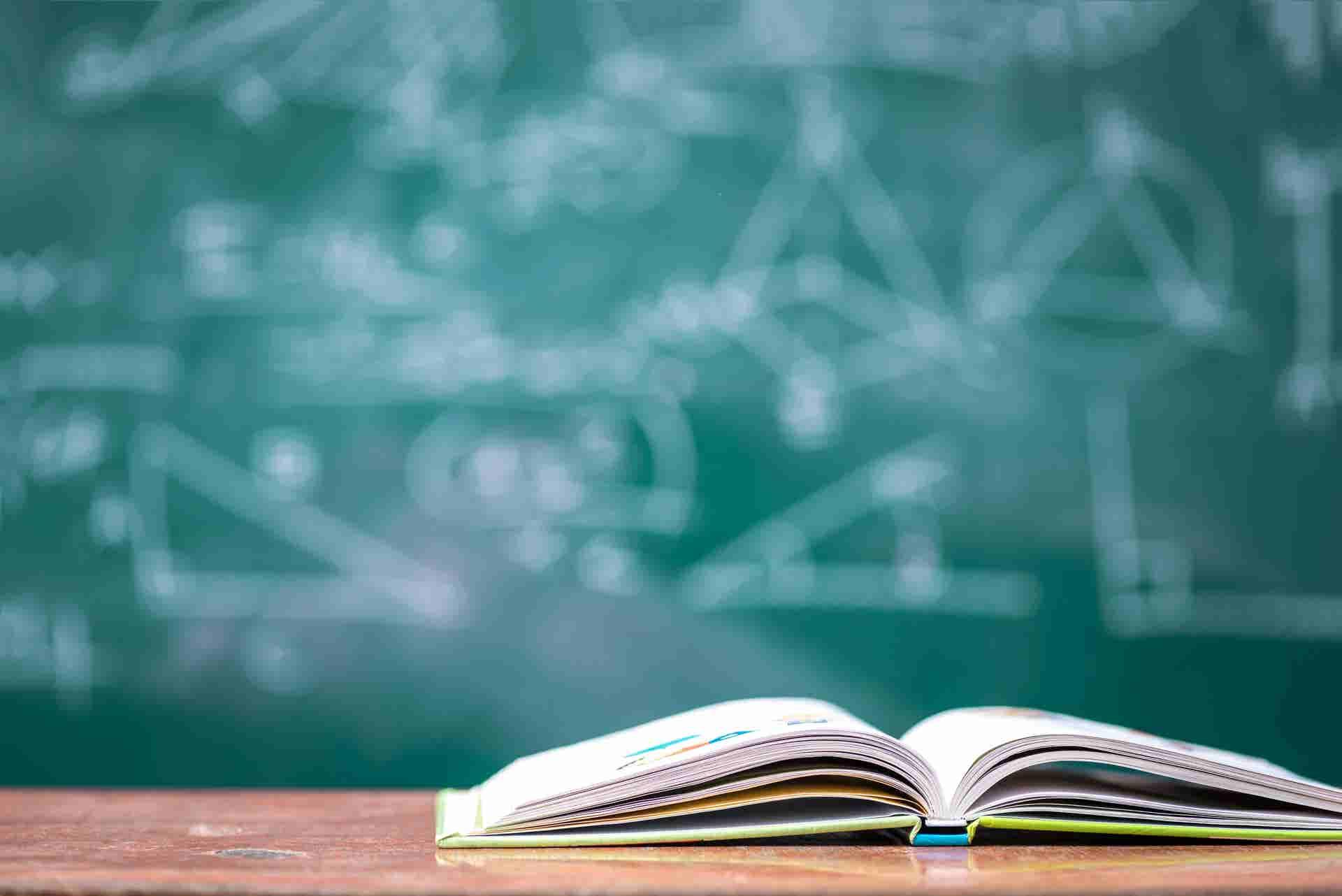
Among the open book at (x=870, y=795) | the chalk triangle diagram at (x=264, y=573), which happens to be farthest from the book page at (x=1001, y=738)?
the chalk triangle diagram at (x=264, y=573)

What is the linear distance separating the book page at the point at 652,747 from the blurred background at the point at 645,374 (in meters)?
0.49

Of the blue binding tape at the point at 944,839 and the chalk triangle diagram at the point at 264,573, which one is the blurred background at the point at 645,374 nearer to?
the chalk triangle diagram at the point at 264,573

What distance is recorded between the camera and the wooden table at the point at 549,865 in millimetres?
775

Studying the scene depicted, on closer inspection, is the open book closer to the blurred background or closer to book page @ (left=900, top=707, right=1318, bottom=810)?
book page @ (left=900, top=707, right=1318, bottom=810)

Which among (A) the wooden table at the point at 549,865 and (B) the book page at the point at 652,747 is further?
(B) the book page at the point at 652,747

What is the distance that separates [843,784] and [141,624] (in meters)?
0.99

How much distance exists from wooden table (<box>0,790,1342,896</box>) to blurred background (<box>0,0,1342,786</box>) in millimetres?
544

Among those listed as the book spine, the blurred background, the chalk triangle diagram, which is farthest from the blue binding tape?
the chalk triangle diagram

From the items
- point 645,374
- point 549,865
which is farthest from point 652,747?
point 645,374

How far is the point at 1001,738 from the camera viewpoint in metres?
0.95

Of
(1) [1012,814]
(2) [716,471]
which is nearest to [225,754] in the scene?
(2) [716,471]

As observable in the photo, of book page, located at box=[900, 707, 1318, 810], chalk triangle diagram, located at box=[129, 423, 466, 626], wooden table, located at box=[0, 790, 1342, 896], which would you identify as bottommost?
wooden table, located at box=[0, 790, 1342, 896]

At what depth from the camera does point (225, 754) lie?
5.12 feet

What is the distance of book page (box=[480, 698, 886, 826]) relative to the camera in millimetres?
911
